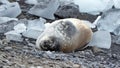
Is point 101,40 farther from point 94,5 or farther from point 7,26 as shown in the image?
point 94,5

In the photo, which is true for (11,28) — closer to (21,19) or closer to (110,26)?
(21,19)

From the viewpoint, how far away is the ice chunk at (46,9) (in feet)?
18.0

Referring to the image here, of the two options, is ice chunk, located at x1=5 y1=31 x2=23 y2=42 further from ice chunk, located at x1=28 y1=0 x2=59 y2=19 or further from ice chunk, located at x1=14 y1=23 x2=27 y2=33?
ice chunk, located at x1=28 y1=0 x2=59 y2=19

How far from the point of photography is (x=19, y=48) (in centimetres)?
400

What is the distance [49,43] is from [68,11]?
1.70m

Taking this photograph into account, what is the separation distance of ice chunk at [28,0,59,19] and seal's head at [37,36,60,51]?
4.77ft

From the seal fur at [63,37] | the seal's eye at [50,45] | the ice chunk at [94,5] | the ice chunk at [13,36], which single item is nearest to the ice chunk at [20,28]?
the ice chunk at [13,36]

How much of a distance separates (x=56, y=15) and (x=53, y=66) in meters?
2.19

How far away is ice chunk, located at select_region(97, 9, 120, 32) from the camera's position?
5419mm

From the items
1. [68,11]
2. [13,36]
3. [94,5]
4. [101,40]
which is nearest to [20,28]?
[13,36]

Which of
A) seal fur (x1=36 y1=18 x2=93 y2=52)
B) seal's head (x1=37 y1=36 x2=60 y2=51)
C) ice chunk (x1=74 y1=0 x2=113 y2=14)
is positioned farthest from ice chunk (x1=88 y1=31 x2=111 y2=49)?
ice chunk (x1=74 y1=0 x2=113 y2=14)

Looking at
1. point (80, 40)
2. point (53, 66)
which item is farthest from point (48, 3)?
point (53, 66)

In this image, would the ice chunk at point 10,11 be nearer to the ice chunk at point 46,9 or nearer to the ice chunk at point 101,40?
the ice chunk at point 46,9

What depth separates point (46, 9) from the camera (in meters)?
5.55
